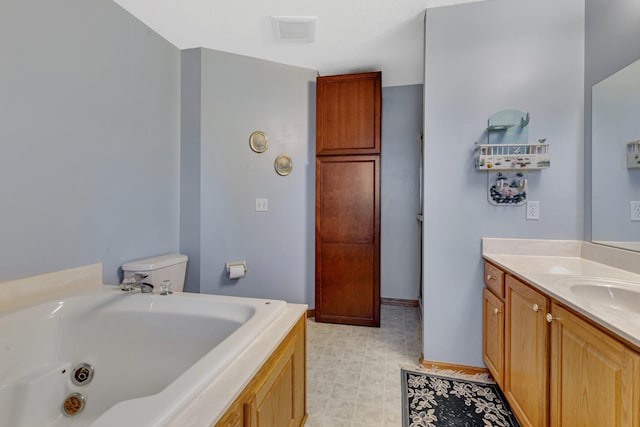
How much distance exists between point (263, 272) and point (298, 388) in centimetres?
146

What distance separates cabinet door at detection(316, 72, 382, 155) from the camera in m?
2.63

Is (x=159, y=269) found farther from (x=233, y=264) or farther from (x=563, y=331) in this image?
(x=563, y=331)

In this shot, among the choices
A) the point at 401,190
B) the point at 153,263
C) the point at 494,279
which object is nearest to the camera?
the point at 494,279

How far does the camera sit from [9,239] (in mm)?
1306

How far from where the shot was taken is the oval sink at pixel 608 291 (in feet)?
3.76

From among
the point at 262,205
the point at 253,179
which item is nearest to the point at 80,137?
the point at 253,179

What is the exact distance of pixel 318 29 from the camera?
215 cm

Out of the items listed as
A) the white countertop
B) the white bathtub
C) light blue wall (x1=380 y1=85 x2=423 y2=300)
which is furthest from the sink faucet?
light blue wall (x1=380 y1=85 x2=423 y2=300)

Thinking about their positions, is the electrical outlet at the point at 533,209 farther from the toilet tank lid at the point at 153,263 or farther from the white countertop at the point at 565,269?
the toilet tank lid at the point at 153,263

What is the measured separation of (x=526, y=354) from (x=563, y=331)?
35cm

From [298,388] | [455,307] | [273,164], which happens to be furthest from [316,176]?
[298,388]

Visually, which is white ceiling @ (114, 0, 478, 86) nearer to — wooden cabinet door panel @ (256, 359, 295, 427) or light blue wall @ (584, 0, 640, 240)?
light blue wall @ (584, 0, 640, 240)

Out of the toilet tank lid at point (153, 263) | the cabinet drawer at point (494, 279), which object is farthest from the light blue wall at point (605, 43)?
the toilet tank lid at point (153, 263)

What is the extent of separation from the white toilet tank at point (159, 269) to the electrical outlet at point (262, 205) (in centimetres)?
76
